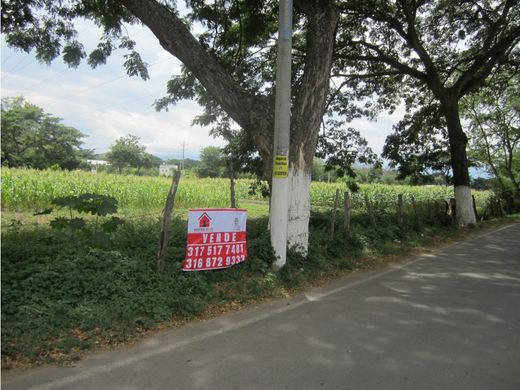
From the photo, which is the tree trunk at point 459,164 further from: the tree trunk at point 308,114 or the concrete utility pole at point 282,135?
the concrete utility pole at point 282,135

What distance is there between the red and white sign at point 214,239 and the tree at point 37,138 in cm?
4397

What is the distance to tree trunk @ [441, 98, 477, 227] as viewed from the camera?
52.5ft

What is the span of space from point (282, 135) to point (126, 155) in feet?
262

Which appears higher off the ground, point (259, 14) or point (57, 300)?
point (259, 14)

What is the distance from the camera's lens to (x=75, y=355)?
13.2 feet

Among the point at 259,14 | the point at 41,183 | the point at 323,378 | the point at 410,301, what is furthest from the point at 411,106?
the point at 323,378

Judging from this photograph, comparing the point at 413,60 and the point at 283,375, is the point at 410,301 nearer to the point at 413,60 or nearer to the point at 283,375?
the point at 283,375

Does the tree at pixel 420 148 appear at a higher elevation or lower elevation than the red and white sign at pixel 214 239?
higher

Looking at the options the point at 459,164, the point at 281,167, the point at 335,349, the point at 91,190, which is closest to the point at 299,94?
the point at 281,167

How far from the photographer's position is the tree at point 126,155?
8119cm

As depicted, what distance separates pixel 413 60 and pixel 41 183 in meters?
15.9

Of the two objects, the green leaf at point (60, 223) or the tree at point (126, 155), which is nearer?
the green leaf at point (60, 223)

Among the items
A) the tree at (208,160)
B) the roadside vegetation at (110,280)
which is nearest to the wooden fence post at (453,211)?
the roadside vegetation at (110,280)

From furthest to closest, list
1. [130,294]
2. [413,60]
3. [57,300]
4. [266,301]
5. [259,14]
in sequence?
[413,60], [259,14], [266,301], [130,294], [57,300]
